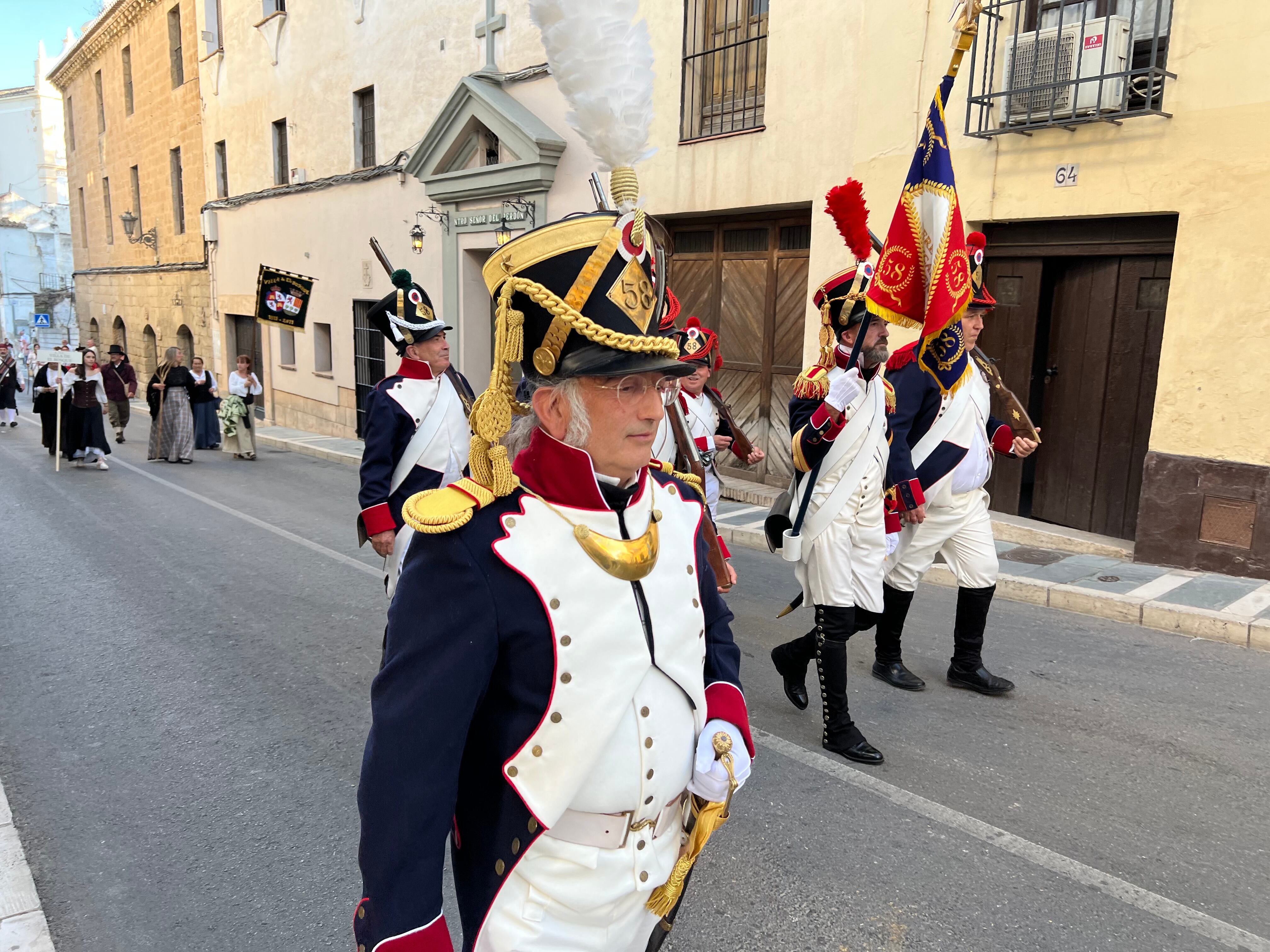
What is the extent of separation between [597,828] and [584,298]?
97 centimetres

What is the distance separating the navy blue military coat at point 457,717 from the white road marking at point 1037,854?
8.04 ft

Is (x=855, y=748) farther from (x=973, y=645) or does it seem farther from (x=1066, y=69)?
(x=1066, y=69)

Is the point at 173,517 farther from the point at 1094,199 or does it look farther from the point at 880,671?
the point at 1094,199

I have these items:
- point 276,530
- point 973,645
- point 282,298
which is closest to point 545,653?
point 973,645

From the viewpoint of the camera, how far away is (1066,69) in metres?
7.61

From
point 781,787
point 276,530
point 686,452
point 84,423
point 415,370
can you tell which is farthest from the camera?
point 84,423

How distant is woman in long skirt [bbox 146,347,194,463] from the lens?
14.7 metres

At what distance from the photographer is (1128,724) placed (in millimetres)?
4457

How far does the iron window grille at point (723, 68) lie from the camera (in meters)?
10.7

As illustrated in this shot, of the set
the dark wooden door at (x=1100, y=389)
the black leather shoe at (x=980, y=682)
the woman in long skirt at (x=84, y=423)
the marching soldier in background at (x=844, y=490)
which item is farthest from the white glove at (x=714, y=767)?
the woman in long skirt at (x=84, y=423)

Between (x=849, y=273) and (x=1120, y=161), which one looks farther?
(x=1120, y=161)

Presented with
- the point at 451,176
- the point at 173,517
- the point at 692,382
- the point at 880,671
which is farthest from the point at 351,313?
the point at 880,671

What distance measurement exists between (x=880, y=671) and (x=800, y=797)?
152 cm

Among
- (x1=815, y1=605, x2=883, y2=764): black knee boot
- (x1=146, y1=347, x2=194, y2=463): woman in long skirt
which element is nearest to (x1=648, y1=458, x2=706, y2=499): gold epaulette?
(x1=815, y1=605, x2=883, y2=764): black knee boot
